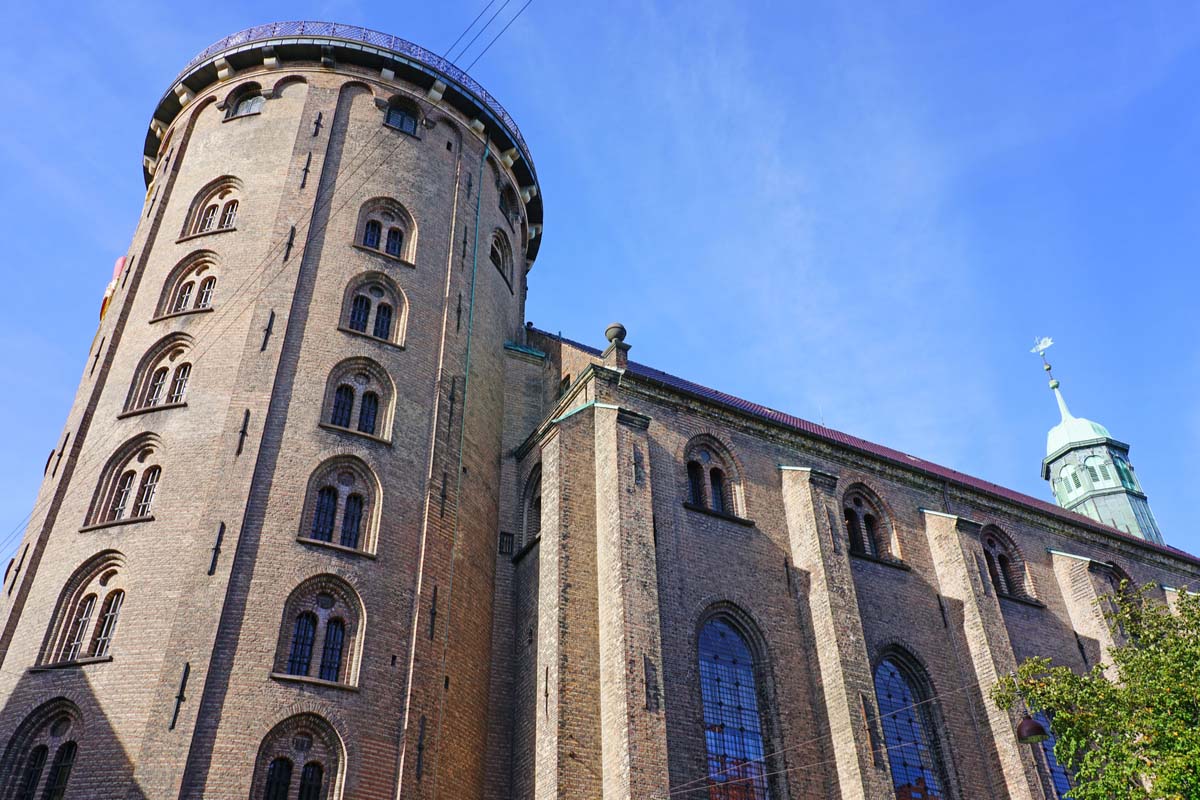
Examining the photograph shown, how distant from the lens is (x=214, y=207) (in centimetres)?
2572

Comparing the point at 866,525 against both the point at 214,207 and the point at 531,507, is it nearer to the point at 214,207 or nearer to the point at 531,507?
the point at 531,507

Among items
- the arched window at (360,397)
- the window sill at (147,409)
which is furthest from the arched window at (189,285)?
the arched window at (360,397)

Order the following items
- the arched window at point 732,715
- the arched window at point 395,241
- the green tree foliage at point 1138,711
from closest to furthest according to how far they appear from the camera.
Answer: the green tree foliage at point 1138,711
the arched window at point 732,715
the arched window at point 395,241

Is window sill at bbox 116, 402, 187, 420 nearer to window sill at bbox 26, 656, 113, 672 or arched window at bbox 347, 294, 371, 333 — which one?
arched window at bbox 347, 294, 371, 333

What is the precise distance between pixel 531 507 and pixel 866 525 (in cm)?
929

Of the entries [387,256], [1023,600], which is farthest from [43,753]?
[1023,600]

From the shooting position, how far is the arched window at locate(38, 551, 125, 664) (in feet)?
60.1

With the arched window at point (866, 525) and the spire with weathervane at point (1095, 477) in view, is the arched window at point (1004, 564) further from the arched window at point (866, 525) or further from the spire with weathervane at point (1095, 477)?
the spire with weathervane at point (1095, 477)

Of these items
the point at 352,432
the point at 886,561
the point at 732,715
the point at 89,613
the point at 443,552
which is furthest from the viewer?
the point at 886,561

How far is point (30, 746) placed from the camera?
1730cm

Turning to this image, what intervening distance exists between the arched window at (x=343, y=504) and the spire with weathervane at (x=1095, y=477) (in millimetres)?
42431

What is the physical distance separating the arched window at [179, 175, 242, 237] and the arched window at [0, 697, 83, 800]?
41.8 ft

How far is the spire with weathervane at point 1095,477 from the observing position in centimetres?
5000

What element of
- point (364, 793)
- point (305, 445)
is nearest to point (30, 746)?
point (364, 793)
